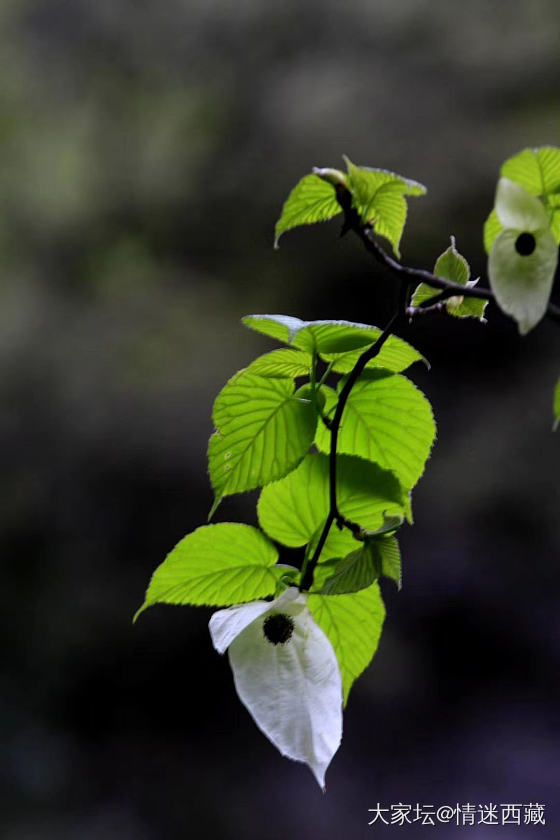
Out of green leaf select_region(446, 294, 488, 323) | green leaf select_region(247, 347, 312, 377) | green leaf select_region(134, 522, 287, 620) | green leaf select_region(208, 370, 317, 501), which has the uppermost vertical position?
green leaf select_region(446, 294, 488, 323)

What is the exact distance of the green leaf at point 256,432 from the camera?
21cm

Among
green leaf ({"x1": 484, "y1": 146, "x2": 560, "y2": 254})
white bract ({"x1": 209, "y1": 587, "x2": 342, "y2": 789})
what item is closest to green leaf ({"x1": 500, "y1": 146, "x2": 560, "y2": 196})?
green leaf ({"x1": 484, "y1": 146, "x2": 560, "y2": 254})

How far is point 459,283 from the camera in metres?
0.22

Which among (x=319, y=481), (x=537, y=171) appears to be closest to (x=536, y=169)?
(x=537, y=171)

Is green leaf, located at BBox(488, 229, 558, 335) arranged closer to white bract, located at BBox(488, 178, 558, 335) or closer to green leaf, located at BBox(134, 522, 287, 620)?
white bract, located at BBox(488, 178, 558, 335)

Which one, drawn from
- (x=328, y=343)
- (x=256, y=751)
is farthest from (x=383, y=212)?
(x=256, y=751)

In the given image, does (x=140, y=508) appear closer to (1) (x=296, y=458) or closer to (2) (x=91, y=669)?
(2) (x=91, y=669)

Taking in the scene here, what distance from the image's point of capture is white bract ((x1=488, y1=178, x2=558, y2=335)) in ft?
0.50

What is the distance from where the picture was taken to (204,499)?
1.48 m

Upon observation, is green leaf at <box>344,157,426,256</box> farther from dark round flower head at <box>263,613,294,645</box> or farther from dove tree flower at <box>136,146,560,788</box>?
dark round flower head at <box>263,613,294,645</box>

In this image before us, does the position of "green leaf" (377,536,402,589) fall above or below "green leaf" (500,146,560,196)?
below

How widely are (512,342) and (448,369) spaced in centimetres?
12

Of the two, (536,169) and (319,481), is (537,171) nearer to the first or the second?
(536,169)

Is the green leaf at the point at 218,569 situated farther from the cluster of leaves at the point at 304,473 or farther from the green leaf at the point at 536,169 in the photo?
the green leaf at the point at 536,169
